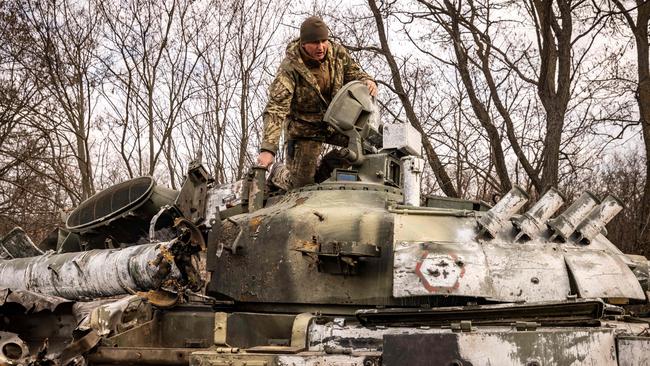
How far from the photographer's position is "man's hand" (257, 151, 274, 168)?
7.56 meters

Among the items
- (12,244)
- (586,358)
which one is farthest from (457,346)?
(12,244)

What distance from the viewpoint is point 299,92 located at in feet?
26.6

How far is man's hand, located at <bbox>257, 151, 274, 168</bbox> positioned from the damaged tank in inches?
5.4

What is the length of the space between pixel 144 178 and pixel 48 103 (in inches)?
410

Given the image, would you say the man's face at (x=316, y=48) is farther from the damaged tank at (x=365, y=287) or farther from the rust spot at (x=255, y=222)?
the rust spot at (x=255, y=222)

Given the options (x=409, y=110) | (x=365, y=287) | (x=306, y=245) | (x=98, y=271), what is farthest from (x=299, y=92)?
(x=409, y=110)

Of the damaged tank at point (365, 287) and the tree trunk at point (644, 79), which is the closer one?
the damaged tank at point (365, 287)

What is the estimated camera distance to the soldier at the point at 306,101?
306 inches

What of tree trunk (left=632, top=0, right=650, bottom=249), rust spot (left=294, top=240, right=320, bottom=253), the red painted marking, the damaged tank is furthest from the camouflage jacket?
tree trunk (left=632, top=0, right=650, bottom=249)

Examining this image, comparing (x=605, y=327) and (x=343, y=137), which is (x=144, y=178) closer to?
(x=343, y=137)

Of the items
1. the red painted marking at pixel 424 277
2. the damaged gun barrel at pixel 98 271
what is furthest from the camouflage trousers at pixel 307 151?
the red painted marking at pixel 424 277

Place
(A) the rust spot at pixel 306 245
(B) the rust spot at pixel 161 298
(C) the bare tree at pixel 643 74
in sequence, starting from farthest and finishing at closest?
(C) the bare tree at pixel 643 74 → (B) the rust spot at pixel 161 298 → (A) the rust spot at pixel 306 245

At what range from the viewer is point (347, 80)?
841cm

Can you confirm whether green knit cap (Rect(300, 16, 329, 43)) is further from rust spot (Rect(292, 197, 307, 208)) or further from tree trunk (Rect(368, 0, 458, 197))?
tree trunk (Rect(368, 0, 458, 197))
